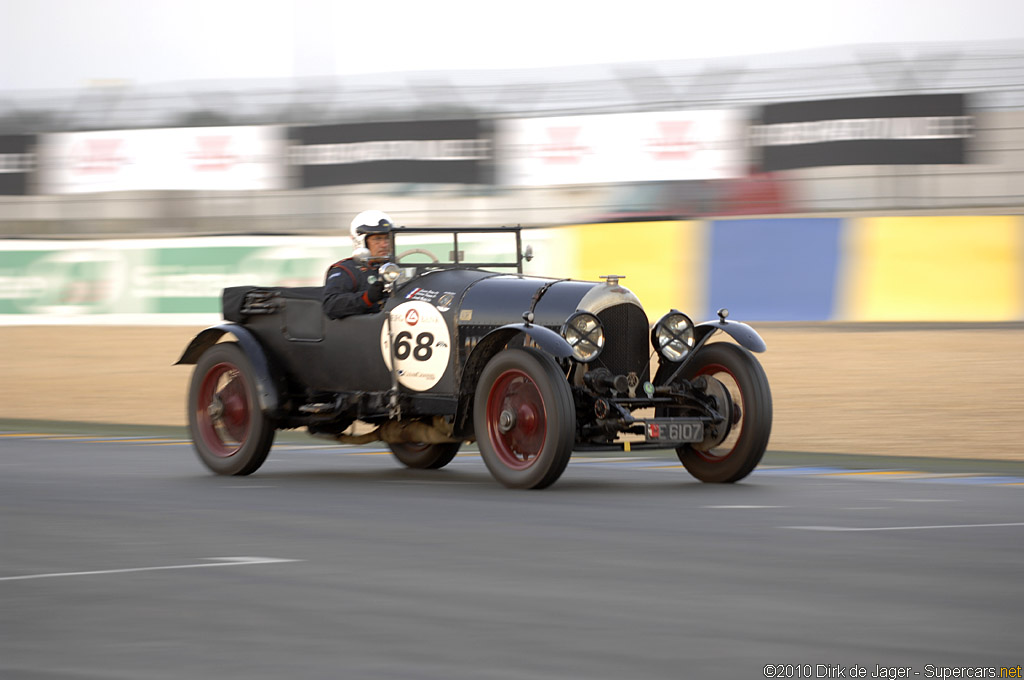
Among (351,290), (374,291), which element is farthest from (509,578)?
(351,290)

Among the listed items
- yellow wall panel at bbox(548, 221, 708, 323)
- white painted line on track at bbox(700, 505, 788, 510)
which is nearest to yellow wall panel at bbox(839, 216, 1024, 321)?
yellow wall panel at bbox(548, 221, 708, 323)

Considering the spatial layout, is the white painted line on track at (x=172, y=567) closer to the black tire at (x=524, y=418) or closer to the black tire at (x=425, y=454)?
the black tire at (x=524, y=418)

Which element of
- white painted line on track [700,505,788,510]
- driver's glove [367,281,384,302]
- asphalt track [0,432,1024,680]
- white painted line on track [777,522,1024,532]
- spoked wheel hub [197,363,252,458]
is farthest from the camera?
spoked wheel hub [197,363,252,458]

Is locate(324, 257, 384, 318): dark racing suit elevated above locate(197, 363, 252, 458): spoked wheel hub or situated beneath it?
elevated above

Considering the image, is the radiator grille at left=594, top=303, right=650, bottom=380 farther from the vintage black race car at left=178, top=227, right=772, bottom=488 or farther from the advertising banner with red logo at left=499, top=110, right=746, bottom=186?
the advertising banner with red logo at left=499, top=110, right=746, bottom=186

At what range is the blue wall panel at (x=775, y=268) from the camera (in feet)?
64.6

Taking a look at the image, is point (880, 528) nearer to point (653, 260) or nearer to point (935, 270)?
point (935, 270)

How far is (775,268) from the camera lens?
792 inches

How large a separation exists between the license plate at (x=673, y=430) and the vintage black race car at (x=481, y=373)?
0.4 inches

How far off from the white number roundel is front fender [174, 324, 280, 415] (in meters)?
0.80

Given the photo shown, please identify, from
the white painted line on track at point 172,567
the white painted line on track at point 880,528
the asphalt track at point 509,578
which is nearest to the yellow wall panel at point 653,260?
the asphalt track at point 509,578

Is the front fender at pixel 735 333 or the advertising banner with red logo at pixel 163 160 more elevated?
the advertising banner with red logo at pixel 163 160

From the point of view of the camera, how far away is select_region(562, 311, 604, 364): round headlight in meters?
9.55

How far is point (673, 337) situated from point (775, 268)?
1025cm
